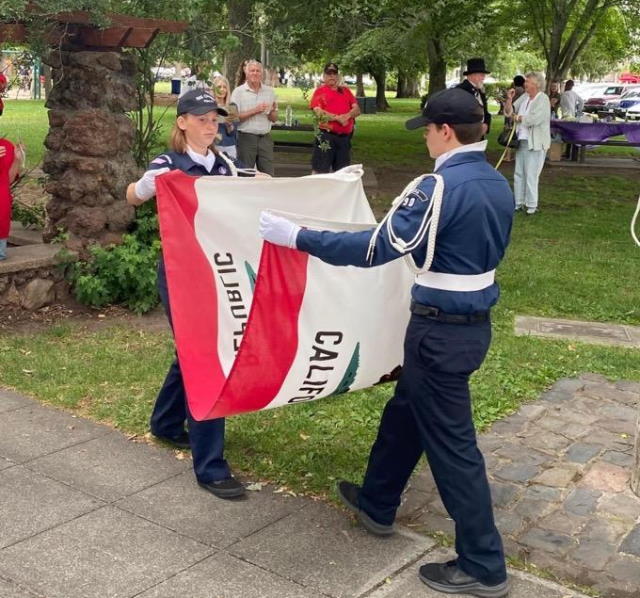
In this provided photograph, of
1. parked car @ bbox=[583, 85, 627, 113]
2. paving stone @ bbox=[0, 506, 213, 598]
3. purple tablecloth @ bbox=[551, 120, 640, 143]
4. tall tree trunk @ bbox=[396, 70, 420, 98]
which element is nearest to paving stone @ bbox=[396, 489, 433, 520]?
paving stone @ bbox=[0, 506, 213, 598]

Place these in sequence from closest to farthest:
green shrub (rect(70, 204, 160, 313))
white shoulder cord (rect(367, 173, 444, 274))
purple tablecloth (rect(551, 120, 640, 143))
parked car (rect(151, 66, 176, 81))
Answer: white shoulder cord (rect(367, 173, 444, 274)) < green shrub (rect(70, 204, 160, 313)) < parked car (rect(151, 66, 176, 81)) < purple tablecloth (rect(551, 120, 640, 143))

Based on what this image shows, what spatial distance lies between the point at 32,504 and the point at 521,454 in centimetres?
260

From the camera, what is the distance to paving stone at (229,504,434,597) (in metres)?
3.86

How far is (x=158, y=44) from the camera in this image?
335 inches

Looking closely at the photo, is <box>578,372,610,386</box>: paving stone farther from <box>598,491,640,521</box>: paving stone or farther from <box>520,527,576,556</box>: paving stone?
<box>520,527,576,556</box>: paving stone

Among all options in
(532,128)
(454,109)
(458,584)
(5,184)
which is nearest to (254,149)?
(532,128)

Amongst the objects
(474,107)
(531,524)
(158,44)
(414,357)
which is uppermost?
(158,44)

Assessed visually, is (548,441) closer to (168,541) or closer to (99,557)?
(168,541)

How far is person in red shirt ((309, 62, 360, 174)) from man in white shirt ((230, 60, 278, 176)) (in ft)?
4.83

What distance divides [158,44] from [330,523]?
5.54m

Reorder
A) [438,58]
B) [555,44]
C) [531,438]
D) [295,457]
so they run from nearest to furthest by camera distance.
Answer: [295,457], [531,438], [555,44], [438,58]

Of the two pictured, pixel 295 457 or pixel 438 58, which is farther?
pixel 438 58

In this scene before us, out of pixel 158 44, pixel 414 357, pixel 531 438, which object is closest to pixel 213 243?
pixel 414 357

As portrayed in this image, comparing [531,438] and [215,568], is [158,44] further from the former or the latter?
[215,568]
